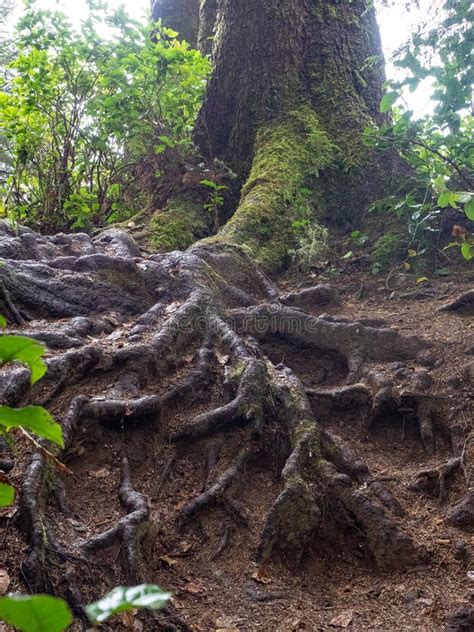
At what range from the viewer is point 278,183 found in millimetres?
6457

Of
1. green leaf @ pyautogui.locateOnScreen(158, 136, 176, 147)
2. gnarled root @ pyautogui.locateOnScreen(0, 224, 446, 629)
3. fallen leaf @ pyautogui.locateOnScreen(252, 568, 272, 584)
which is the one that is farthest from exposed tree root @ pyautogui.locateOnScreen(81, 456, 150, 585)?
green leaf @ pyautogui.locateOnScreen(158, 136, 176, 147)

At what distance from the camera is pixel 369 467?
3.65 metres

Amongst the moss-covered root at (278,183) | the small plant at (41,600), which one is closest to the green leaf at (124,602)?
the small plant at (41,600)

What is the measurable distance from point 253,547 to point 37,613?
2605 mm

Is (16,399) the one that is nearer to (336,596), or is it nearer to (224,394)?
(224,394)

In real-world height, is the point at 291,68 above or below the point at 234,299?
above

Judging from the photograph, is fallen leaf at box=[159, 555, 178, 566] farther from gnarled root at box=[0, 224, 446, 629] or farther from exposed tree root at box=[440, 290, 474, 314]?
exposed tree root at box=[440, 290, 474, 314]

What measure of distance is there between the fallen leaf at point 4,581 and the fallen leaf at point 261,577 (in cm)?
119

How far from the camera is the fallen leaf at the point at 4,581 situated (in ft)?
6.74

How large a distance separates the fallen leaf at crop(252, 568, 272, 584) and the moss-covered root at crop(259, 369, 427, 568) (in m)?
0.07

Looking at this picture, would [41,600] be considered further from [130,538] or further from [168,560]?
[168,560]

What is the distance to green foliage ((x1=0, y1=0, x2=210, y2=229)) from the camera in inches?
245

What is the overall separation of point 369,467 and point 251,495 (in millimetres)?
843

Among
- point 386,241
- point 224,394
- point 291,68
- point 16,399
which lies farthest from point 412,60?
point 16,399
